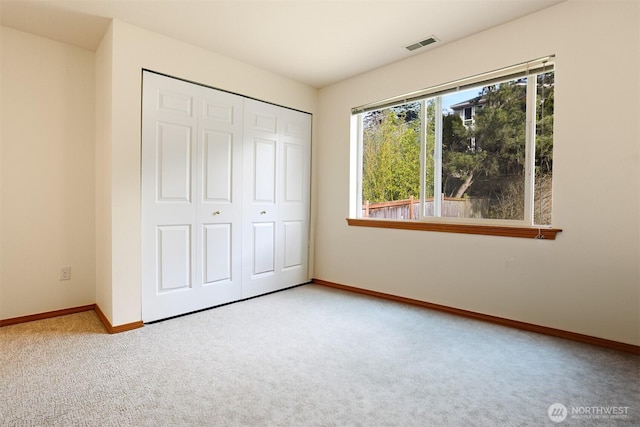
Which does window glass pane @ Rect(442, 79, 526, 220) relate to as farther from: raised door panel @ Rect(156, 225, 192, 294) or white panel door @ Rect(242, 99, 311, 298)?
raised door panel @ Rect(156, 225, 192, 294)

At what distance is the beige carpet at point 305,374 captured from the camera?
1554 millimetres

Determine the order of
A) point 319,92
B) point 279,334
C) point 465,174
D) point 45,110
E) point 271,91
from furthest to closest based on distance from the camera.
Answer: point 319,92, point 271,91, point 465,174, point 45,110, point 279,334

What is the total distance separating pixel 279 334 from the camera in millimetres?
Answer: 2520

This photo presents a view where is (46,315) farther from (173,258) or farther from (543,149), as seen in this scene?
(543,149)

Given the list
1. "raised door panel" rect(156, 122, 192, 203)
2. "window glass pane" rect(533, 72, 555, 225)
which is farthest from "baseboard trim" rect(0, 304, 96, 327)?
"window glass pane" rect(533, 72, 555, 225)

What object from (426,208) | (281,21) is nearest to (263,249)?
(426,208)

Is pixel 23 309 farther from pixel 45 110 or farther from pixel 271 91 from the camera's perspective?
pixel 271 91

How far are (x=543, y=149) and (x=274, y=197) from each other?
2507 millimetres

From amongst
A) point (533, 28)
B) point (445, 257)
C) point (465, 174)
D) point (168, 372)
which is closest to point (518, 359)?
point (445, 257)

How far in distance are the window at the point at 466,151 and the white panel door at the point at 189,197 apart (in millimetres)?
1511

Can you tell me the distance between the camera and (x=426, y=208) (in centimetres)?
329

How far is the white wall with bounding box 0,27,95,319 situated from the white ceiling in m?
0.23

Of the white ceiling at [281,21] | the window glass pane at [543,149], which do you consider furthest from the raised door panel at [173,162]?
the window glass pane at [543,149]

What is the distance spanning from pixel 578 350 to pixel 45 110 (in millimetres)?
4491
